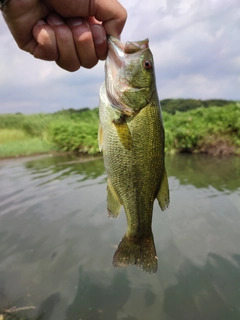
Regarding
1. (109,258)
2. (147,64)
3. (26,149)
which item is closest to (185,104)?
(26,149)

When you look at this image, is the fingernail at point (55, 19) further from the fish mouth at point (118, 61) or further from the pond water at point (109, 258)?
the pond water at point (109, 258)

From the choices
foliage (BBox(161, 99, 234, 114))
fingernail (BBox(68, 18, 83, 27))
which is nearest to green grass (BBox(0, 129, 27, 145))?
foliage (BBox(161, 99, 234, 114))

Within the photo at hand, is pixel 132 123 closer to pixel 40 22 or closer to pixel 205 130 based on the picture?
pixel 40 22

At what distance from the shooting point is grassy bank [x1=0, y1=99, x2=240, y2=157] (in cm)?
1452

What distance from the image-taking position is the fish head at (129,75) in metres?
2.05

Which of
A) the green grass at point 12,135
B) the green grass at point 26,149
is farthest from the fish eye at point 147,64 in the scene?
the green grass at point 12,135

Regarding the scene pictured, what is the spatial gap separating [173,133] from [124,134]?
47.7 ft

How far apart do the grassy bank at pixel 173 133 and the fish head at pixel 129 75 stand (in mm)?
12878

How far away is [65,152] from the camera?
1944 centimetres

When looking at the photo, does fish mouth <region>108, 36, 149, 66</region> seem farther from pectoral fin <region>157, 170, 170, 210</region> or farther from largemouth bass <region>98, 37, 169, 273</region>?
pectoral fin <region>157, 170, 170, 210</region>

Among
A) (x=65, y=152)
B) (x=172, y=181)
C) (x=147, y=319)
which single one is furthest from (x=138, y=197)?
(x=65, y=152)

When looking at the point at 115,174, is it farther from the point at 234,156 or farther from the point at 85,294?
the point at 234,156

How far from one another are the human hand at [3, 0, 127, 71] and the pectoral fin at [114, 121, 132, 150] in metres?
0.47

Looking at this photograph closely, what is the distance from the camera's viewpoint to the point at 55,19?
1988mm
